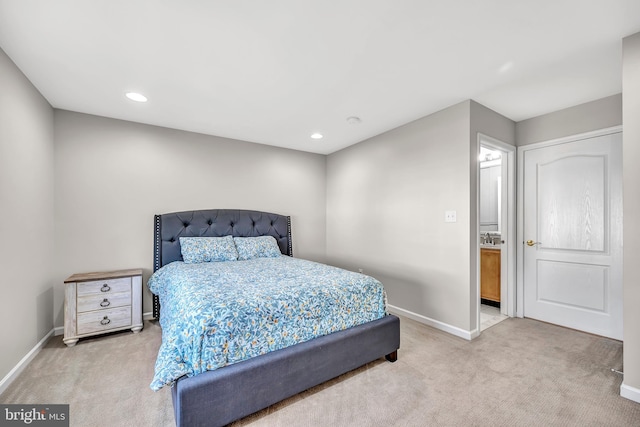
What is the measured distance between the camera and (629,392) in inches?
71.0

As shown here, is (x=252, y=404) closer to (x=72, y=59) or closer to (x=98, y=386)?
(x=98, y=386)

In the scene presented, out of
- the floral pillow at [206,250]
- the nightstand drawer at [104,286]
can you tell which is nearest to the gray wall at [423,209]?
the floral pillow at [206,250]

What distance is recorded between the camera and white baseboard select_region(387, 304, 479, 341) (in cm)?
273

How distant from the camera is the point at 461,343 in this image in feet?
8.68

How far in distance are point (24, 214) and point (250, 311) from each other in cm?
211

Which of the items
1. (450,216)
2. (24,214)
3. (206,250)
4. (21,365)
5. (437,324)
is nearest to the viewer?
(21,365)

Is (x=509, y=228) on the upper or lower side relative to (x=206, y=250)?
upper

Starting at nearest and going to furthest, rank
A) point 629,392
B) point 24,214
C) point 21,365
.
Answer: point 629,392 < point 21,365 < point 24,214

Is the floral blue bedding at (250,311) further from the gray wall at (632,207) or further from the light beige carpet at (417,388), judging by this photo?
the gray wall at (632,207)

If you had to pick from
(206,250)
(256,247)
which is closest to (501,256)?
(256,247)

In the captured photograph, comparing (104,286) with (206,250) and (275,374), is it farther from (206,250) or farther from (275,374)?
(275,374)

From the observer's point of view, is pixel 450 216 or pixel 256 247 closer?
pixel 450 216

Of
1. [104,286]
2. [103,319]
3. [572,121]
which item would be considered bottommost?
[103,319]

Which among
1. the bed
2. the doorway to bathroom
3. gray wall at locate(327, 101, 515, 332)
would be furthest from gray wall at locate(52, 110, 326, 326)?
the doorway to bathroom
